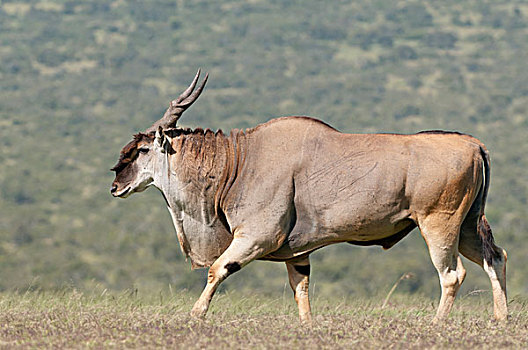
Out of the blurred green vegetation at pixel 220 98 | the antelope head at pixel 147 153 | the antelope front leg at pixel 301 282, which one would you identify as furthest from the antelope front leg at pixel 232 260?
the blurred green vegetation at pixel 220 98

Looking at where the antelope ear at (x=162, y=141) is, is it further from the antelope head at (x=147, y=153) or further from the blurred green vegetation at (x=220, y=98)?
the blurred green vegetation at (x=220, y=98)

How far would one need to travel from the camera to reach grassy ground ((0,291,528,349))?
262 inches

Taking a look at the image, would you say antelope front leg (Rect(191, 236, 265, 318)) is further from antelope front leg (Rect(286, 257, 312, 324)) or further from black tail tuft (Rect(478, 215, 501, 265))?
black tail tuft (Rect(478, 215, 501, 265))

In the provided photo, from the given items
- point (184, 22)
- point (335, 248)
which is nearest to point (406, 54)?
point (184, 22)

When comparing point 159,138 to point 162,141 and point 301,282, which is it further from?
point 301,282

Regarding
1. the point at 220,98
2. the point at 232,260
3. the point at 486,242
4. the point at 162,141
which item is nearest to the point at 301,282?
the point at 232,260

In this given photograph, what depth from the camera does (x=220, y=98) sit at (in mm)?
54344

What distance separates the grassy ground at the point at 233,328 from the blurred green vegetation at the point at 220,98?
14570 millimetres

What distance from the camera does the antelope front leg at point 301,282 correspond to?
9.32 m

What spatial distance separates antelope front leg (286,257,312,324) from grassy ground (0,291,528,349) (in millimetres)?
321

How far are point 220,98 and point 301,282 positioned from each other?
4535 centimetres

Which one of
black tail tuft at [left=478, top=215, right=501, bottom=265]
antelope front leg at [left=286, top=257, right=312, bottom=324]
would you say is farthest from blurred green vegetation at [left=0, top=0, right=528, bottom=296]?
black tail tuft at [left=478, top=215, right=501, bottom=265]

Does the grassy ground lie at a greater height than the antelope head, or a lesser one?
lesser

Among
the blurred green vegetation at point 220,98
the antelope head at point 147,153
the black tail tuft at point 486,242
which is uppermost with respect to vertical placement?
the antelope head at point 147,153
